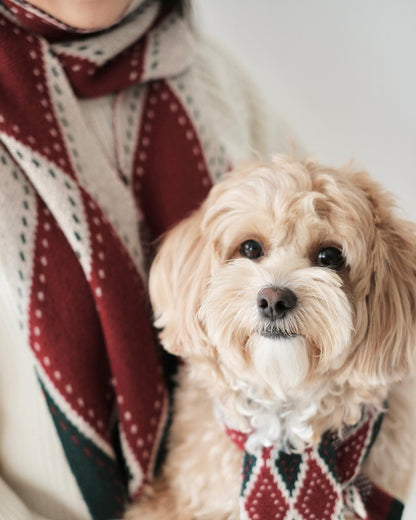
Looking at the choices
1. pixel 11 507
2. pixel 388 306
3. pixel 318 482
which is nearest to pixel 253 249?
pixel 388 306

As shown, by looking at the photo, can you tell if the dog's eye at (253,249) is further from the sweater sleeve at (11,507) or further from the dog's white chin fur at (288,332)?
the sweater sleeve at (11,507)

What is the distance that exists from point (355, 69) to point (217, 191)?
74 cm

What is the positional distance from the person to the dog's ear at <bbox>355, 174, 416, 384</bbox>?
0.46 meters

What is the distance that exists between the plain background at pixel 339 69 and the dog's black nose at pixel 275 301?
2.29 ft

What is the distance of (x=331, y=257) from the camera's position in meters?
1.06

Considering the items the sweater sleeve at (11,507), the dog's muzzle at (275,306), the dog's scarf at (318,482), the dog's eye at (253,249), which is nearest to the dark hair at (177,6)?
the dog's eye at (253,249)

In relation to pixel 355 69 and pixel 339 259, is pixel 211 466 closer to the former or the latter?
pixel 339 259

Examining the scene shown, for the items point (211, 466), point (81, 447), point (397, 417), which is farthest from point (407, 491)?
point (81, 447)

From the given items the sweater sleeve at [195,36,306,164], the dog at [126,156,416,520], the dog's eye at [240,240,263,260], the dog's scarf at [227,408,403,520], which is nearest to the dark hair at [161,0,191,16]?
the sweater sleeve at [195,36,306,164]

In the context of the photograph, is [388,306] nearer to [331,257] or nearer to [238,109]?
[331,257]

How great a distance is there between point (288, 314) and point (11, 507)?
2.15 ft

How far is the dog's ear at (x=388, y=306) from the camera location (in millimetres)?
1043

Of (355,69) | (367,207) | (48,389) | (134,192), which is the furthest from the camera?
(355,69)

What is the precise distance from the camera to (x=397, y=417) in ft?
4.04
